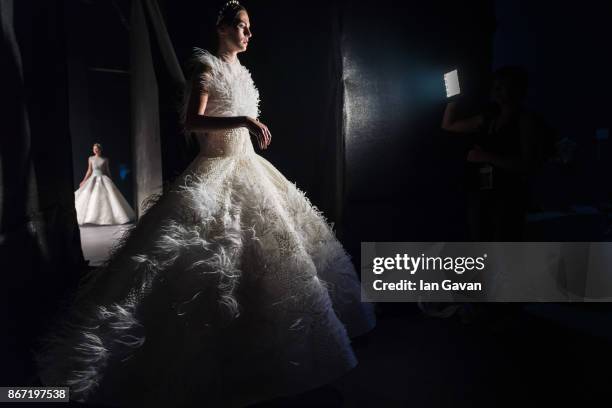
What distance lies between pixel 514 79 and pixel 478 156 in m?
0.45

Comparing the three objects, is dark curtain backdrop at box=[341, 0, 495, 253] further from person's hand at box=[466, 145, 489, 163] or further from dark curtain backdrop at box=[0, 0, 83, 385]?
dark curtain backdrop at box=[0, 0, 83, 385]

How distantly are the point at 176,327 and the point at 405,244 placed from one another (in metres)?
2.26

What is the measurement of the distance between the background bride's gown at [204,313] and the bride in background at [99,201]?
190 inches

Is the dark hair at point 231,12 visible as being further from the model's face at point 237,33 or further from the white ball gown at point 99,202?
the white ball gown at point 99,202

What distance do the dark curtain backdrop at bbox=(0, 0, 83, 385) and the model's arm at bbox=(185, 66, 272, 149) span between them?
0.73 metres

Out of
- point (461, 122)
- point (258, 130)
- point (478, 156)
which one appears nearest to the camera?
point (258, 130)

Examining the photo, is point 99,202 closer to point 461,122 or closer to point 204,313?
point 204,313

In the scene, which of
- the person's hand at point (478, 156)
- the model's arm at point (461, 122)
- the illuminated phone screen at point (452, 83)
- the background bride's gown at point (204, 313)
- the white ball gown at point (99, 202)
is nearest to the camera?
the background bride's gown at point (204, 313)

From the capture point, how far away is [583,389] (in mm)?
1515

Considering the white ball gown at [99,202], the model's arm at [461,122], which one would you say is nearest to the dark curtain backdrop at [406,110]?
the model's arm at [461,122]

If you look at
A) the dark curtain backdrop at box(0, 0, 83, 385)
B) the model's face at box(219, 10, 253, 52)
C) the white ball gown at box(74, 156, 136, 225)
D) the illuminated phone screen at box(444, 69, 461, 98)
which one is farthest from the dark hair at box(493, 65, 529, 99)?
the white ball gown at box(74, 156, 136, 225)

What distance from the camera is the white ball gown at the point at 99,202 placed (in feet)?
18.5

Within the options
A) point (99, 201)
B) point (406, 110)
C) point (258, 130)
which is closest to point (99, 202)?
point (99, 201)

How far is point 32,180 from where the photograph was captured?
1.58m
